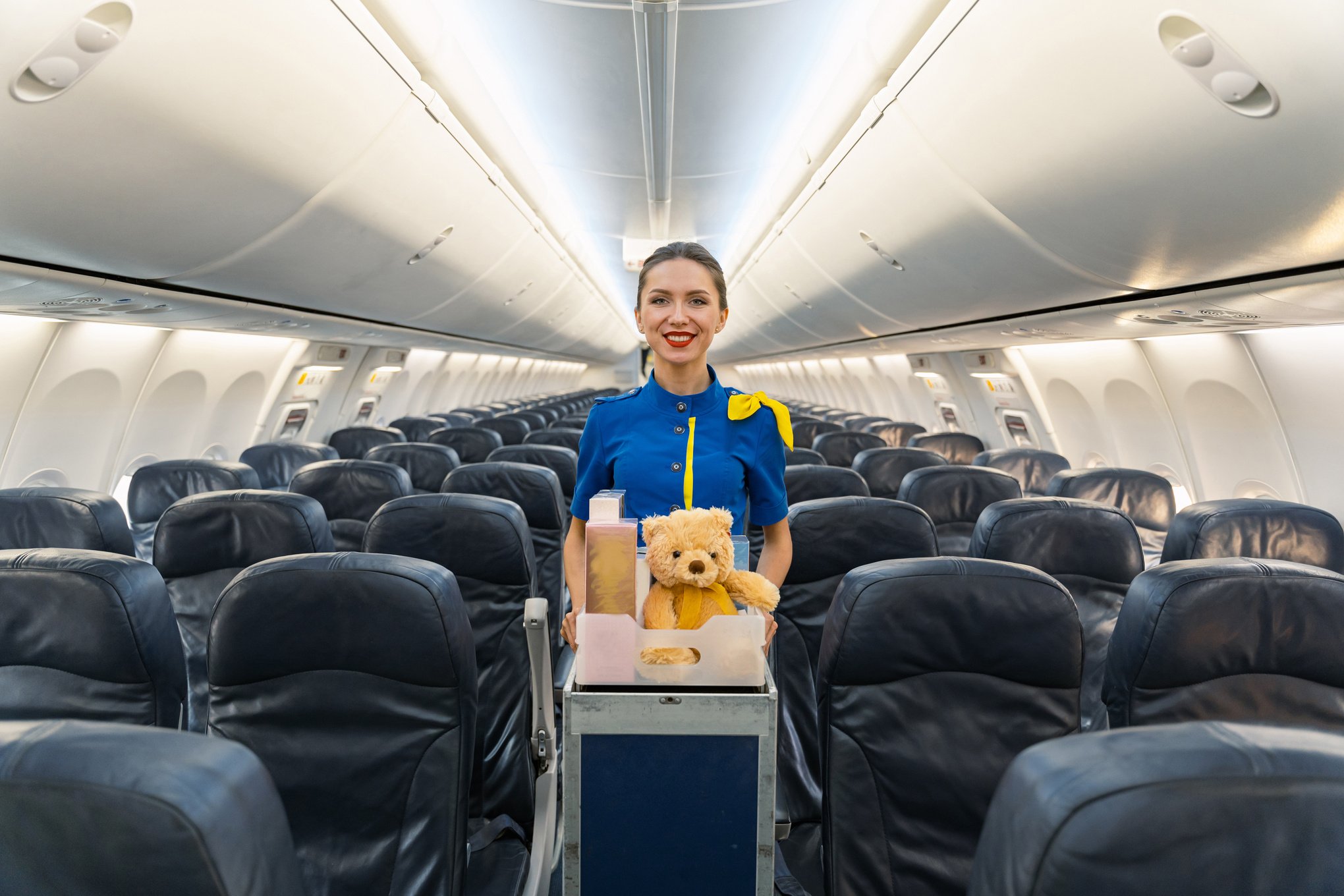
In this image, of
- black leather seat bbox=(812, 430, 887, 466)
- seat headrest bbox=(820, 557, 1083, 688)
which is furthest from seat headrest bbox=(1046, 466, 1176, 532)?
seat headrest bbox=(820, 557, 1083, 688)

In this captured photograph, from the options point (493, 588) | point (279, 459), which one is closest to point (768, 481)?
point (493, 588)

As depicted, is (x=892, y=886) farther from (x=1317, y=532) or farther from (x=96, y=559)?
(x=1317, y=532)

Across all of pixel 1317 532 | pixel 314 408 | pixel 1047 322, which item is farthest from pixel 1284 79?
pixel 314 408

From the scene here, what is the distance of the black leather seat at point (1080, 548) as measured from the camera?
10.3 feet

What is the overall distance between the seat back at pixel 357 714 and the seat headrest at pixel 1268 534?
287 centimetres

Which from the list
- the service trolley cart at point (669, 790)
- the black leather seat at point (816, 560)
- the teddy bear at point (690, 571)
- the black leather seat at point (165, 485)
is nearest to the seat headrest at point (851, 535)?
the black leather seat at point (816, 560)

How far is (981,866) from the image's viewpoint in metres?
0.84

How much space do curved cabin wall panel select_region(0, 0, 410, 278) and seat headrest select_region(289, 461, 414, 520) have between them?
4.22ft

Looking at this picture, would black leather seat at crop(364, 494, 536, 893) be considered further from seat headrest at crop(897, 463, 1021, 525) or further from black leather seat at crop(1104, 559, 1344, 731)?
seat headrest at crop(897, 463, 1021, 525)

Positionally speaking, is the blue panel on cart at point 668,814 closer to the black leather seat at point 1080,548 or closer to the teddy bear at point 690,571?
the teddy bear at point 690,571

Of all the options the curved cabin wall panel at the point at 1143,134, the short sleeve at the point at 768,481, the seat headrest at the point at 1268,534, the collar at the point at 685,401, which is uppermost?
the curved cabin wall panel at the point at 1143,134

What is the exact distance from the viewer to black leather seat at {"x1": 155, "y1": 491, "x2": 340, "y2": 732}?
9.99 ft

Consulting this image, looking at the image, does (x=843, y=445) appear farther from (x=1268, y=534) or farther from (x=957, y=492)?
(x=1268, y=534)

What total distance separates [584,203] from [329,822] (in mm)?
6695
